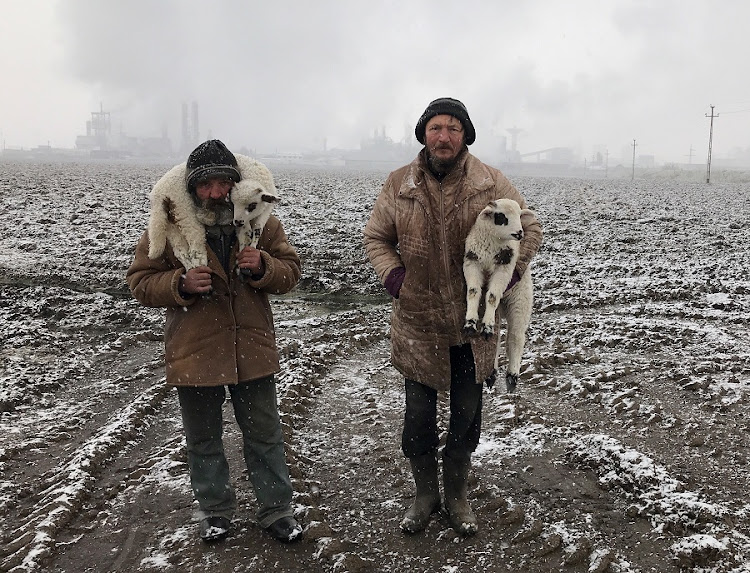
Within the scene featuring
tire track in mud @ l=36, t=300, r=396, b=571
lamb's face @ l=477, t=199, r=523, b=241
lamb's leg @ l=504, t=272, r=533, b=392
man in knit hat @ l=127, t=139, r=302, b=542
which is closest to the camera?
lamb's face @ l=477, t=199, r=523, b=241

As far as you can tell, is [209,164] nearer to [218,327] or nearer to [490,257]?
[218,327]

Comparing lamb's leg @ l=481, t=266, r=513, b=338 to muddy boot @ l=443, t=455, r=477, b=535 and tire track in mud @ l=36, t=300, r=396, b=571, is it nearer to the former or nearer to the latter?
muddy boot @ l=443, t=455, r=477, b=535

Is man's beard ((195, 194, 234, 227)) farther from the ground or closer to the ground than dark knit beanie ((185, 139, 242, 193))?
closer to the ground

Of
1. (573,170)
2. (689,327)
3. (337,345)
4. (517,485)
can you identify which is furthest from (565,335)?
(573,170)

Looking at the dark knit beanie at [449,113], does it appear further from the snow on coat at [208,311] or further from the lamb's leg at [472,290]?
the snow on coat at [208,311]

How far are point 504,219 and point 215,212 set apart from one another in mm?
1469

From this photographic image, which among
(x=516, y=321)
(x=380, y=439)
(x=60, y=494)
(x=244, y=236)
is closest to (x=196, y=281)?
(x=244, y=236)

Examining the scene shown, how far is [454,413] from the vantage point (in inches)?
129

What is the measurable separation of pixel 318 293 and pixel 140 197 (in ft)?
43.7

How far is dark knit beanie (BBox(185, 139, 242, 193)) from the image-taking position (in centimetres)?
294

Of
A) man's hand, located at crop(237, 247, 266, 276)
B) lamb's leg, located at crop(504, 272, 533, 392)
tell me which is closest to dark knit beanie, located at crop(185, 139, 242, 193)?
man's hand, located at crop(237, 247, 266, 276)

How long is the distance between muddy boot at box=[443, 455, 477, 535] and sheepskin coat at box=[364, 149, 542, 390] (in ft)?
1.72

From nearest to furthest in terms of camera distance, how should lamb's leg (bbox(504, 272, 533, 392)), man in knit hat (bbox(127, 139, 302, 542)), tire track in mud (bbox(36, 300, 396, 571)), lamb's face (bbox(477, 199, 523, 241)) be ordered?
1. lamb's face (bbox(477, 199, 523, 241))
2. man in knit hat (bbox(127, 139, 302, 542))
3. tire track in mud (bbox(36, 300, 396, 571))
4. lamb's leg (bbox(504, 272, 533, 392))

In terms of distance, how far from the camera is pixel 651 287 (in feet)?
29.0
